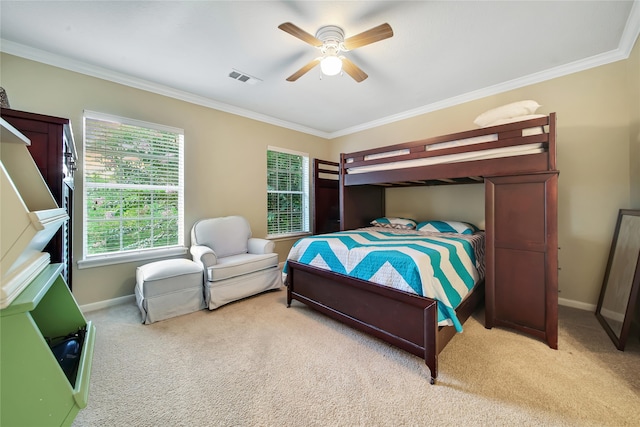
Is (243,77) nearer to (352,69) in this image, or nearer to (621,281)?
(352,69)

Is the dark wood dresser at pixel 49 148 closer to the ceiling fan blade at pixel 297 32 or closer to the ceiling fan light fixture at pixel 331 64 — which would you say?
the ceiling fan blade at pixel 297 32

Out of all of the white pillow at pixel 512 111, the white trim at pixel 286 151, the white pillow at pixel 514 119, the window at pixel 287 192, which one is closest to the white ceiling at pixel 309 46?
the white pillow at pixel 512 111

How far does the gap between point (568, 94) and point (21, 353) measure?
13.9 feet

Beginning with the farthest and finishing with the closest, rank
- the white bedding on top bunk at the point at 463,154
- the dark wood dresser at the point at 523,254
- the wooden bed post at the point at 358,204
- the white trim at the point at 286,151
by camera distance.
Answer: the white trim at the point at 286,151 < the wooden bed post at the point at 358,204 < the white bedding on top bunk at the point at 463,154 < the dark wood dresser at the point at 523,254

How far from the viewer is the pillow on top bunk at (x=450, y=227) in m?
2.93

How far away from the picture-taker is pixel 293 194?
452cm

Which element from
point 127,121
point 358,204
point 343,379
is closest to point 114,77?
point 127,121

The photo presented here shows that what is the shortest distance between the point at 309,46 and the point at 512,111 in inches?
75.6

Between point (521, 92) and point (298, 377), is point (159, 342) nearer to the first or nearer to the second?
point (298, 377)

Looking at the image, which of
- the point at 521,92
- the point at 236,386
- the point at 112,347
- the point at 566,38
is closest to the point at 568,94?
the point at 521,92

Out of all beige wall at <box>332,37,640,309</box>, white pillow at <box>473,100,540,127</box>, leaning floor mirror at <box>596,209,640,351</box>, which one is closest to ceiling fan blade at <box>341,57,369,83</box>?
white pillow at <box>473,100,540,127</box>

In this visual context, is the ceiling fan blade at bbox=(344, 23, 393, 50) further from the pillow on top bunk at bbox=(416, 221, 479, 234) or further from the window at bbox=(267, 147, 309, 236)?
the window at bbox=(267, 147, 309, 236)

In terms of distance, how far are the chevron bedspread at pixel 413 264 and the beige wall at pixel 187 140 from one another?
1628 millimetres

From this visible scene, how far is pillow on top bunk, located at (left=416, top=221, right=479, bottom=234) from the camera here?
116 inches
